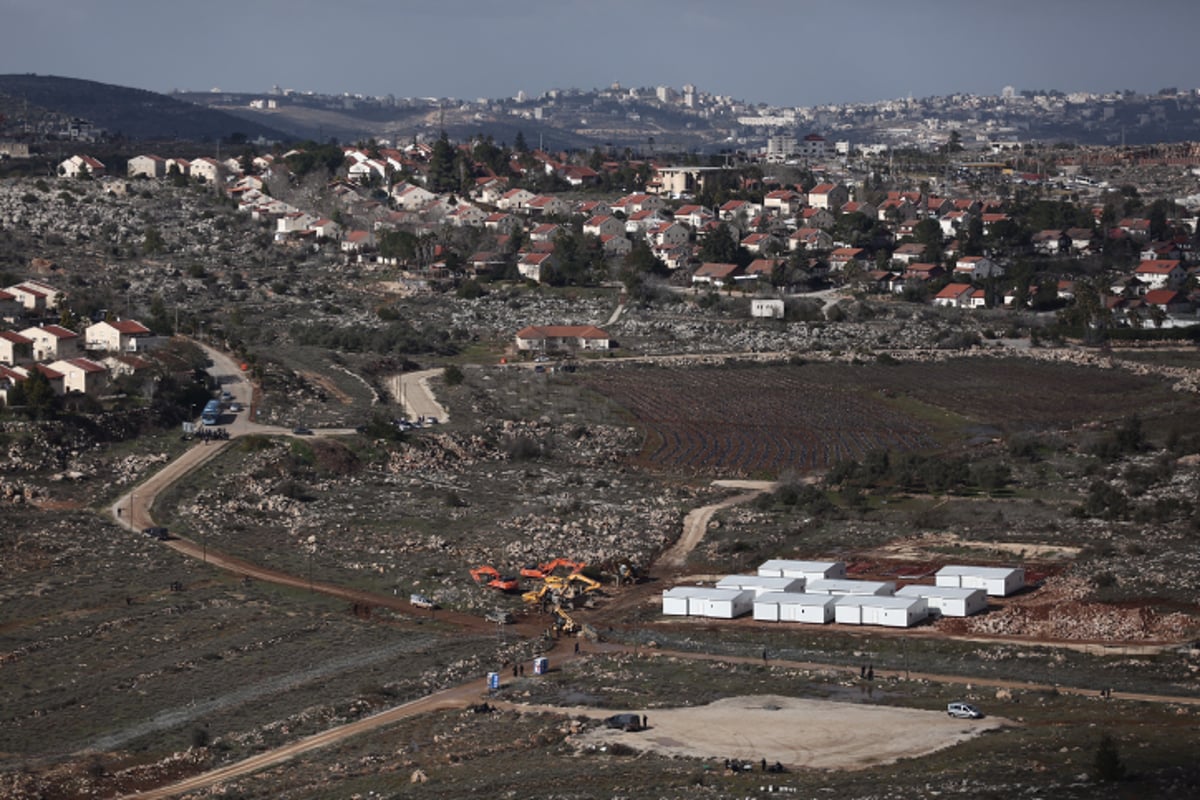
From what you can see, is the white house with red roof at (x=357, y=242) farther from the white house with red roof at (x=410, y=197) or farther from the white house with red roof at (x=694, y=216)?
the white house with red roof at (x=694, y=216)

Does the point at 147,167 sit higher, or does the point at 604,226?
the point at 147,167

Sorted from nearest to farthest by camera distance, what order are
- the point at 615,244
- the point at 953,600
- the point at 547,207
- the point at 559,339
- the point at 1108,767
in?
1. the point at 1108,767
2. the point at 953,600
3. the point at 559,339
4. the point at 615,244
5. the point at 547,207

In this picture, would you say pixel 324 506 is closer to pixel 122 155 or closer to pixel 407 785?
pixel 407 785

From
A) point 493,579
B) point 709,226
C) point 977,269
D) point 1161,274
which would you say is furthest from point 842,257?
point 493,579

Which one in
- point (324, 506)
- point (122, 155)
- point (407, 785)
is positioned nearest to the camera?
point (407, 785)

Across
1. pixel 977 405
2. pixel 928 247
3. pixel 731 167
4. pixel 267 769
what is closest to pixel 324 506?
pixel 267 769

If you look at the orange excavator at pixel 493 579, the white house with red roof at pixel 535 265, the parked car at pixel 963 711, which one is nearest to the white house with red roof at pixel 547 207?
the white house with red roof at pixel 535 265

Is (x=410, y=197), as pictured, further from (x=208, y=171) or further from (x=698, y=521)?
(x=698, y=521)
